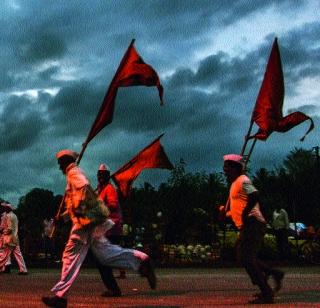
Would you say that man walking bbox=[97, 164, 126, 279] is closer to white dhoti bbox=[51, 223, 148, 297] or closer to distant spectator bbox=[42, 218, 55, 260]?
white dhoti bbox=[51, 223, 148, 297]

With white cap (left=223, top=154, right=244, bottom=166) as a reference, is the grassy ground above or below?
below

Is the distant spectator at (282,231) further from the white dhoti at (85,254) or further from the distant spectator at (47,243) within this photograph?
the white dhoti at (85,254)

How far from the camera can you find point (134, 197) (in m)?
28.1

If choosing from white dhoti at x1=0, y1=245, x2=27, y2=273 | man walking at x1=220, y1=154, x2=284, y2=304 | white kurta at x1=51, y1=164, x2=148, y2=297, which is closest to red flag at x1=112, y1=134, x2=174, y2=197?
man walking at x1=220, y1=154, x2=284, y2=304

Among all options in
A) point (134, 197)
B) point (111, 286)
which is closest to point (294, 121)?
point (111, 286)

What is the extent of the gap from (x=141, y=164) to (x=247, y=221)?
316cm

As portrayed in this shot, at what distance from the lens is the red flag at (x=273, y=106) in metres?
12.8

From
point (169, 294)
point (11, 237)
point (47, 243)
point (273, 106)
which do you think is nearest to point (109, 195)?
point (169, 294)

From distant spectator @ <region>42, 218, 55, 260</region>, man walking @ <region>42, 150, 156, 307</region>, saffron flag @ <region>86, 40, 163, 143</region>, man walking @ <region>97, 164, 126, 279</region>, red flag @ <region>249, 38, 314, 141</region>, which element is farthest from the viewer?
distant spectator @ <region>42, 218, 55, 260</region>

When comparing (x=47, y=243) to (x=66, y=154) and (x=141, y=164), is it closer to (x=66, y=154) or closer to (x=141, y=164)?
(x=141, y=164)

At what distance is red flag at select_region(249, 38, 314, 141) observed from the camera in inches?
505

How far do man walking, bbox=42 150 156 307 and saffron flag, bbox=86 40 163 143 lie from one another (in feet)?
4.57

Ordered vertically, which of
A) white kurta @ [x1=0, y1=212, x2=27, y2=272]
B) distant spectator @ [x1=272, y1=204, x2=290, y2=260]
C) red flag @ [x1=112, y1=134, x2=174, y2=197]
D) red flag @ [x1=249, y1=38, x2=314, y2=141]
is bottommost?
distant spectator @ [x1=272, y1=204, x2=290, y2=260]

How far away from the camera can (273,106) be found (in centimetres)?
1296
